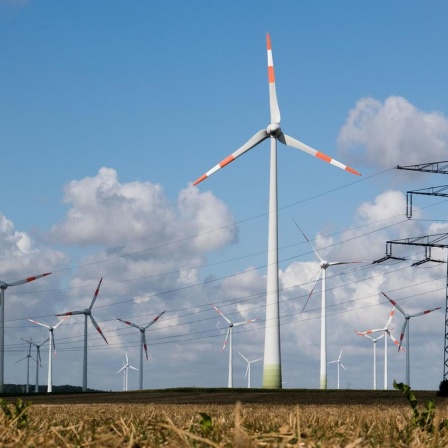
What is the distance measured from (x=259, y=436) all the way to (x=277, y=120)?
10689 cm

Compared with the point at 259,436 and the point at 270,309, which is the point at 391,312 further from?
the point at 259,436

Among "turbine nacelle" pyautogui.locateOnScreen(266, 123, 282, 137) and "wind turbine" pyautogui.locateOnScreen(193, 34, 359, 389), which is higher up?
"turbine nacelle" pyautogui.locateOnScreen(266, 123, 282, 137)

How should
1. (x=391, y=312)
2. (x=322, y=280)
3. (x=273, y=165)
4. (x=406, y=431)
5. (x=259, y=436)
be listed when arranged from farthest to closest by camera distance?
(x=391, y=312) → (x=322, y=280) → (x=273, y=165) → (x=406, y=431) → (x=259, y=436)

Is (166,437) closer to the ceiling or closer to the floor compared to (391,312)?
closer to the floor

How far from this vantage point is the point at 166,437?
5.01 meters

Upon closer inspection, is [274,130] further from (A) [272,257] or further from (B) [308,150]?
(A) [272,257]

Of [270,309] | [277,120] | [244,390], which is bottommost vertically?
[244,390]

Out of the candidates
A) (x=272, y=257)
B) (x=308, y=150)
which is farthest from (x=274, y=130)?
(x=272, y=257)

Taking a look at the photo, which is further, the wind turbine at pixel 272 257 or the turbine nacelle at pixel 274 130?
the turbine nacelle at pixel 274 130

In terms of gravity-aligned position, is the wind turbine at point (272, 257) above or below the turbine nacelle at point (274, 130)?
below

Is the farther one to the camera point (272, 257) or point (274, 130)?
point (274, 130)

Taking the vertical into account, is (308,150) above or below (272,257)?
above

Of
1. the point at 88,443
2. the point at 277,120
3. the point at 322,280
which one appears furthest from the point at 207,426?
the point at 322,280

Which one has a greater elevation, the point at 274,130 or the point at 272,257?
the point at 274,130
